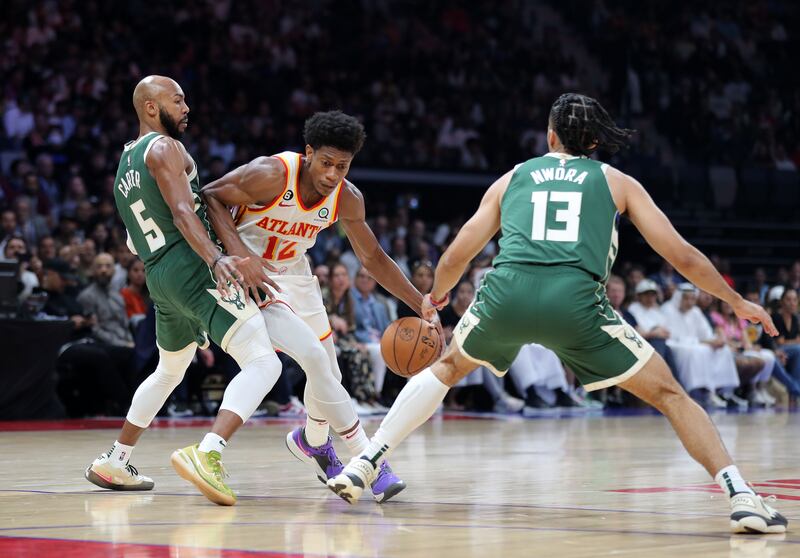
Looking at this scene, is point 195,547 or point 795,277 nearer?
point 195,547

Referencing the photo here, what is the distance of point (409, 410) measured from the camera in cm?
464

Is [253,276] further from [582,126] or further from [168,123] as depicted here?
[582,126]

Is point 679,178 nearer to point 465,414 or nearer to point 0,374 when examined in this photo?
point 465,414

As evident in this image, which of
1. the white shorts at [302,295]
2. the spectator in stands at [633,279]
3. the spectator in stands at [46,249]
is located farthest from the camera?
the spectator in stands at [633,279]

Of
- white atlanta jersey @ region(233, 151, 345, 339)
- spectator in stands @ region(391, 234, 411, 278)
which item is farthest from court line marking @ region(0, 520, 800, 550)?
spectator in stands @ region(391, 234, 411, 278)

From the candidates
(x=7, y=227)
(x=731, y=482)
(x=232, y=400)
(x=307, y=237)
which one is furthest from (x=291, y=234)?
(x=7, y=227)

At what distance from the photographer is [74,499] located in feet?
16.3

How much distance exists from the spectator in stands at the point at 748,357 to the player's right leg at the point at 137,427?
10.2 meters

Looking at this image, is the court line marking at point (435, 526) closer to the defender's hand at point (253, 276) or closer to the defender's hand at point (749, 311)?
the defender's hand at point (749, 311)

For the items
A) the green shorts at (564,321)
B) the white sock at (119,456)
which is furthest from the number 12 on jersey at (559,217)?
the white sock at (119,456)

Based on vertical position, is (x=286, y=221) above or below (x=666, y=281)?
above

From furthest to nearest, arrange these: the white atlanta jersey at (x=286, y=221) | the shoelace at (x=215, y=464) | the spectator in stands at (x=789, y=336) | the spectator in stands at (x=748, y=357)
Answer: the spectator in stands at (x=789, y=336), the spectator in stands at (x=748, y=357), the white atlanta jersey at (x=286, y=221), the shoelace at (x=215, y=464)

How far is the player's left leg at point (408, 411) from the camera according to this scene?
15.2 feet

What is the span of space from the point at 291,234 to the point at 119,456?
1.27 meters
